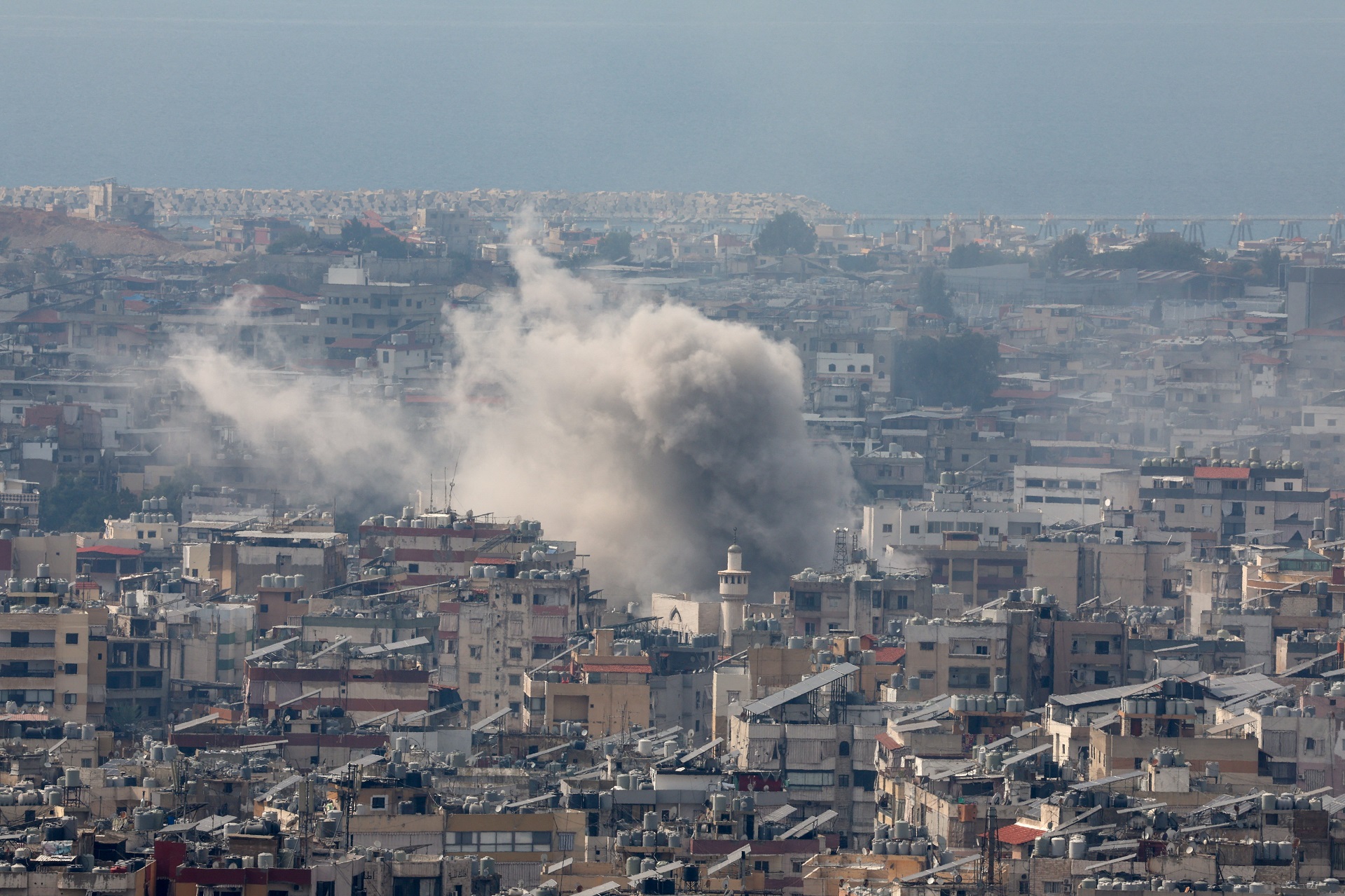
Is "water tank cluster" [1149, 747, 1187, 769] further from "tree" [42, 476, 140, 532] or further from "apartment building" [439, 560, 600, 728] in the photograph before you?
"tree" [42, 476, 140, 532]

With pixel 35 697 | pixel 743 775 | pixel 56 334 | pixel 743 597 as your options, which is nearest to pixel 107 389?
pixel 56 334

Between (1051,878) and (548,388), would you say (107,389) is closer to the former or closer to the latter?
(548,388)

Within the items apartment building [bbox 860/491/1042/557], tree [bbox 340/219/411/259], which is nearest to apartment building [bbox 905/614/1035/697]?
apartment building [bbox 860/491/1042/557]

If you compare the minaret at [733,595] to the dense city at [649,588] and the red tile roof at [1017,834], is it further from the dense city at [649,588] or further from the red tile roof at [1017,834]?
the red tile roof at [1017,834]

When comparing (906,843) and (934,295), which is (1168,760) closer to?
(906,843)

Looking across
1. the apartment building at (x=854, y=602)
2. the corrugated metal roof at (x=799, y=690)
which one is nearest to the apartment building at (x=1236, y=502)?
the apartment building at (x=854, y=602)

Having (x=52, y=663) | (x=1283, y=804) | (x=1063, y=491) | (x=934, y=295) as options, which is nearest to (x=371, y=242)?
(x=934, y=295)

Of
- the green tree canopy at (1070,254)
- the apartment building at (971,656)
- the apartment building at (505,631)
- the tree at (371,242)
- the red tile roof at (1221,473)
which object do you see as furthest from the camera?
the green tree canopy at (1070,254)
